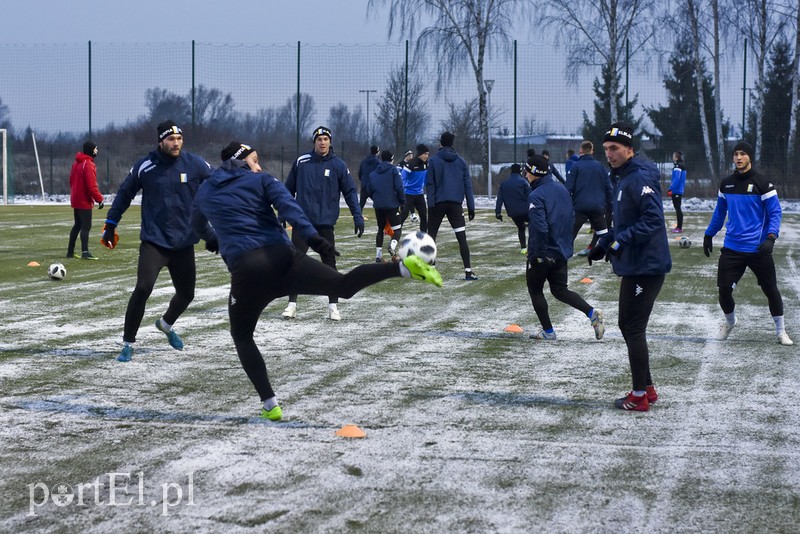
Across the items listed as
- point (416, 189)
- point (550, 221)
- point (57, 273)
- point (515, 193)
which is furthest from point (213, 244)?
point (416, 189)

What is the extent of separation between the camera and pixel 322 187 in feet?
37.7

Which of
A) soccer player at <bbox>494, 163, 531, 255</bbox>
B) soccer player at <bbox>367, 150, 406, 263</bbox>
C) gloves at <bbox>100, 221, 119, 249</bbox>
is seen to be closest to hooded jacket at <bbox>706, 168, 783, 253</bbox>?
gloves at <bbox>100, 221, 119, 249</bbox>

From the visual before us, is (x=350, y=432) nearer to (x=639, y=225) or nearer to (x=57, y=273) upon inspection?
(x=639, y=225)

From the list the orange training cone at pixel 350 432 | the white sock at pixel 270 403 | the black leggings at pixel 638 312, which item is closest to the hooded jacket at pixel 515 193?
the black leggings at pixel 638 312

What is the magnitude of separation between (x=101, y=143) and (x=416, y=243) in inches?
1557

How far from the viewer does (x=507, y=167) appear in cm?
4069

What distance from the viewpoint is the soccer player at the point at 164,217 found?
877 cm

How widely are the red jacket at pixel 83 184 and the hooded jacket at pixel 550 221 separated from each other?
975 cm

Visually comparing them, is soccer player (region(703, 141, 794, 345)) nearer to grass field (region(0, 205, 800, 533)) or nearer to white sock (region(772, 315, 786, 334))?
white sock (region(772, 315, 786, 334))

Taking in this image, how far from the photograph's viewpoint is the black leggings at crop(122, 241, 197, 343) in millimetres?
8750

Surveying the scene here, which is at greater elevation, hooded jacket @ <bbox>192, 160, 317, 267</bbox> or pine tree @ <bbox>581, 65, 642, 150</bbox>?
pine tree @ <bbox>581, 65, 642, 150</bbox>

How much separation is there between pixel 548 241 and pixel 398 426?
12.3 feet

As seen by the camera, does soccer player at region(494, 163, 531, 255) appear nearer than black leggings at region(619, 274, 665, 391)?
No

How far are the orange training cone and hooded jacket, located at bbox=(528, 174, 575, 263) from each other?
3926 millimetres
